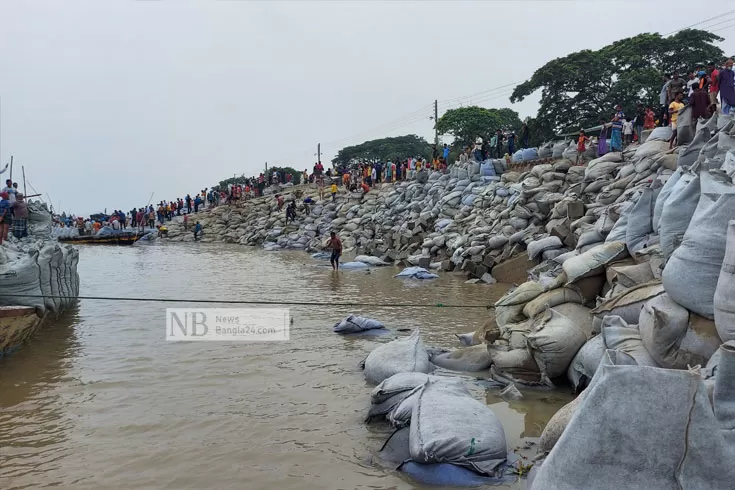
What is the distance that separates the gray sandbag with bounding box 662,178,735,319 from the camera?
120 inches

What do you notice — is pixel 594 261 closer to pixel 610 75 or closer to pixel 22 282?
pixel 22 282

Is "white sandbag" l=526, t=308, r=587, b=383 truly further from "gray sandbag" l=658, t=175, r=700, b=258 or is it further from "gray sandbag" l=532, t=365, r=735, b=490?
"gray sandbag" l=532, t=365, r=735, b=490

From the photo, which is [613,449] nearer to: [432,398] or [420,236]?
[432,398]

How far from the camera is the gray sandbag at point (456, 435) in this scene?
2.91m

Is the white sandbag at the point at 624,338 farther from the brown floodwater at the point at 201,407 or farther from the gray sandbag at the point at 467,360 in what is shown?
the gray sandbag at the point at 467,360

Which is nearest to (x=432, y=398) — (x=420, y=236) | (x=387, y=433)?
(x=387, y=433)

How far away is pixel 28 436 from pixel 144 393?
933mm

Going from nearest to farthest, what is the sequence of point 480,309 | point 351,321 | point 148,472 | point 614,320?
point 148,472 < point 614,320 < point 351,321 < point 480,309

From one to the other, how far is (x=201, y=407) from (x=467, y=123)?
3124cm

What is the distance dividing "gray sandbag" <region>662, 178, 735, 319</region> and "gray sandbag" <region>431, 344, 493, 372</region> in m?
1.88

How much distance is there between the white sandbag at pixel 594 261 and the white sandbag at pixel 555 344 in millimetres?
648

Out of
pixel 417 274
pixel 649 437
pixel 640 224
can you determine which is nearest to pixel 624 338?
pixel 649 437

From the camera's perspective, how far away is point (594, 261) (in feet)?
15.6

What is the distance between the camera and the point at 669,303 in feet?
10.6
